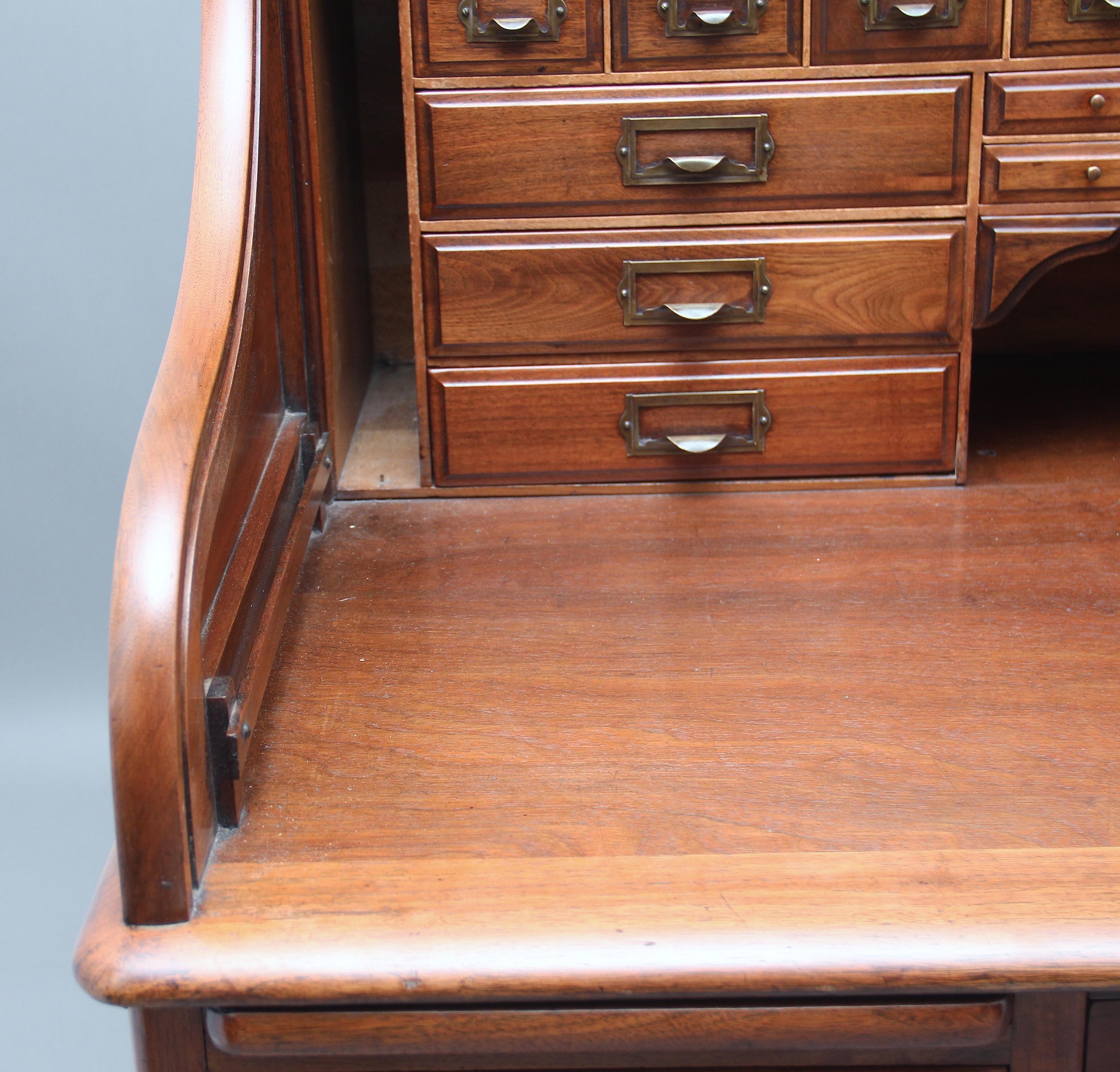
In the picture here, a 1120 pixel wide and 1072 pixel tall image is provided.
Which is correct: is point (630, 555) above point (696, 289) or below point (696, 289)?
below

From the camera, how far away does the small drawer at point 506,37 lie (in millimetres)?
1277

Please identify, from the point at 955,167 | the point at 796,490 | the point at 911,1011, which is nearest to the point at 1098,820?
the point at 911,1011

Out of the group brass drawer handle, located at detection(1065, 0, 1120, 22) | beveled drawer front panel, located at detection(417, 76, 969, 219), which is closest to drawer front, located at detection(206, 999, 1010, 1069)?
beveled drawer front panel, located at detection(417, 76, 969, 219)

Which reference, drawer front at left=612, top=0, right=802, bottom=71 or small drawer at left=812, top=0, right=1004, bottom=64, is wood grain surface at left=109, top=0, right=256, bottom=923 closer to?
drawer front at left=612, top=0, right=802, bottom=71

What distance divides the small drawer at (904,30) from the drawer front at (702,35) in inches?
1.1

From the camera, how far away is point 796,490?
1.40 meters

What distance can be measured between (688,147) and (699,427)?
0.92 feet

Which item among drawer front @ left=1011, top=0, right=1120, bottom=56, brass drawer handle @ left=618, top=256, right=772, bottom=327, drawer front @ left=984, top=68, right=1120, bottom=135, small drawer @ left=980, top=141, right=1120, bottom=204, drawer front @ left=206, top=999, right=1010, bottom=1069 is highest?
drawer front @ left=1011, top=0, right=1120, bottom=56

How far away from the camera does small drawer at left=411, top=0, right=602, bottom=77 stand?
128cm

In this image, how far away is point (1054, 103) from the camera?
1.29 metres

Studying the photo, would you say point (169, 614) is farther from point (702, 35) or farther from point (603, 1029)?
point (702, 35)

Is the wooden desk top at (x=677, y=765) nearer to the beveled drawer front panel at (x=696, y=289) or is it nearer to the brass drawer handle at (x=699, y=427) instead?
the brass drawer handle at (x=699, y=427)

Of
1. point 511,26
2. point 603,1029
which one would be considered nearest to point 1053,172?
point 511,26

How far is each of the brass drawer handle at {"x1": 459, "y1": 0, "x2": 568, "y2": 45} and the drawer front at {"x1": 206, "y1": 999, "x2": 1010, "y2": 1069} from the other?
905 millimetres
